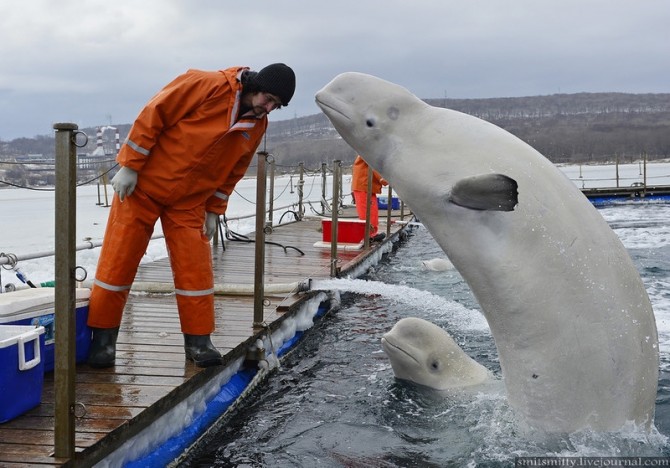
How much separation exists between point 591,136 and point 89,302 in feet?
381

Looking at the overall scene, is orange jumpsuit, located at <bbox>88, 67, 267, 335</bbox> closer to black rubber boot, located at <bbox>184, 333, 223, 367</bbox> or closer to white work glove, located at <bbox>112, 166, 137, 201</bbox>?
white work glove, located at <bbox>112, 166, 137, 201</bbox>

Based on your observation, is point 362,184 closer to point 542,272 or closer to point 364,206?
point 364,206

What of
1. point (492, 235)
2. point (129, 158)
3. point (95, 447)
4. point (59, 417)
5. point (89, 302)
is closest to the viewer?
point (59, 417)

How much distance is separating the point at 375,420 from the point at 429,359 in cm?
76

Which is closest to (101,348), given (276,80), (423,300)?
(276,80)

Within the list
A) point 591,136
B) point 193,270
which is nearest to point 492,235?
point 193,270

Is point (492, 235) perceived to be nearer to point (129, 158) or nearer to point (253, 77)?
point (253, 77)

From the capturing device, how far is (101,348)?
467 centimetres

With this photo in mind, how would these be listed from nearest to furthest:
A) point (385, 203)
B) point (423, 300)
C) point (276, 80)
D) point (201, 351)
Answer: point (276, 80), point (201, 351), point (423, 300), point (385, 203)

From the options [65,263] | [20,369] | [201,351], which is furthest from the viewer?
[201,351]

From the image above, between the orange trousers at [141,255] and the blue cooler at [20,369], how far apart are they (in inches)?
26.2

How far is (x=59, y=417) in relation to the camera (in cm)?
321

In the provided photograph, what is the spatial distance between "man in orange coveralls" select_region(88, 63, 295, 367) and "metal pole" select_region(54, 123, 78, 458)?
1201mm

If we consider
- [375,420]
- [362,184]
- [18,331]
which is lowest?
[375,420]
